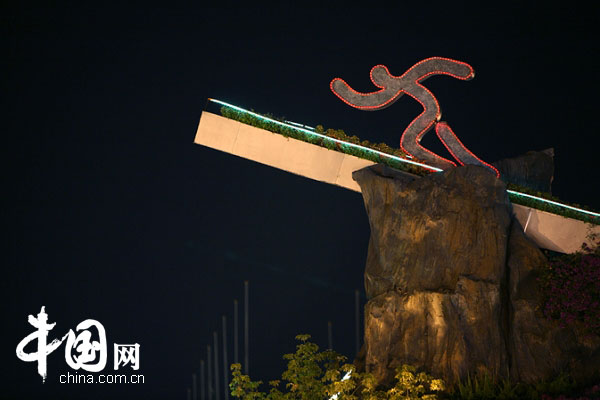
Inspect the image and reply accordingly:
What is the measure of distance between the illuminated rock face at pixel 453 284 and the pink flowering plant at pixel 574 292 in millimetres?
285

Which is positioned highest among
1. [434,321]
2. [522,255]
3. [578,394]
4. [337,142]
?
[337,142]

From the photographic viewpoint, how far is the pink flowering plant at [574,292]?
14.8 meters

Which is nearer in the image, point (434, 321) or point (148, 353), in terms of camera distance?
point (434, 321)

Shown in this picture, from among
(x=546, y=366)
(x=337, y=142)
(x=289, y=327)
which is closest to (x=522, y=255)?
(x=546, y=366)

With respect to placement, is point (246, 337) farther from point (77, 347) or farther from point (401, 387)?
point (401, 387)

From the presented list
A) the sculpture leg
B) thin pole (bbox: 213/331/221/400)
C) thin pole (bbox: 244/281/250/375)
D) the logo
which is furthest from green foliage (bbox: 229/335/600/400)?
thin pole (bbox: 213/331/221/400)

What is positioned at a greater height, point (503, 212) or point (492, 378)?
point (503, 212)

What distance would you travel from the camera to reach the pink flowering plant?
48.5 ft

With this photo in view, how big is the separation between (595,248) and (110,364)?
1754cm

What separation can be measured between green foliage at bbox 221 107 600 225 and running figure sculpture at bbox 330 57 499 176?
1.40 feet

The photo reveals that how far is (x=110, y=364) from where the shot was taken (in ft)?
90.0

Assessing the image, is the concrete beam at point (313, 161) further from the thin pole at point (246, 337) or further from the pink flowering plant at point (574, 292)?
the thin pole at point (246, 337)

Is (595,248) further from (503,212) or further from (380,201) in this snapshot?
(380,201)

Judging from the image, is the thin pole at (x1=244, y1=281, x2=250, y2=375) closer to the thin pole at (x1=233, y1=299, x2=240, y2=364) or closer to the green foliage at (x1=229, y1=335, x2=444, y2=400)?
the thin pole at (x1=233, y1=299, x2=240, y2=364)
